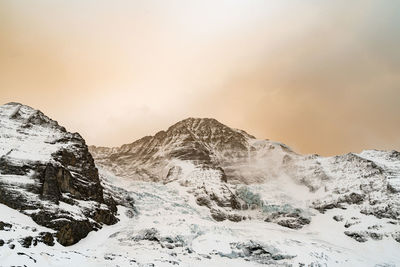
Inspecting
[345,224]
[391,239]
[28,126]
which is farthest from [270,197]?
[28,126]

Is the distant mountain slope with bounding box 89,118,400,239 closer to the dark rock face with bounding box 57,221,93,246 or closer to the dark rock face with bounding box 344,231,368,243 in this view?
the dark rock face with bounding box 344,231,368,243

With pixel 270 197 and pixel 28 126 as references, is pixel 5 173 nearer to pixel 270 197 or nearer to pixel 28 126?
pixel 28 126

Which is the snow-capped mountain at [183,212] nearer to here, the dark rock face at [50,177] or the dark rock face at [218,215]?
the dark rock face at [50,177]

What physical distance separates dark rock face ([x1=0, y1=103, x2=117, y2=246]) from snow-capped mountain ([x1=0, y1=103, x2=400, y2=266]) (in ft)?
0.94

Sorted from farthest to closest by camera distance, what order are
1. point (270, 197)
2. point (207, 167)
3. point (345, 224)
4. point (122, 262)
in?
1. point (207, 167)
2. point (270, 197)
3. point (345, 224)
4. point (122, 262)

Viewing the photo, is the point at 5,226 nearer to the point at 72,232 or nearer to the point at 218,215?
the point at 72,232

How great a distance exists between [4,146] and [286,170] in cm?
13099

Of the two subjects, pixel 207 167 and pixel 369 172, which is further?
pixel 207 167

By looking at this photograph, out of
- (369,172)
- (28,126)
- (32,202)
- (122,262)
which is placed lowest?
(122,262)

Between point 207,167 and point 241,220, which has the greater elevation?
point 207,167

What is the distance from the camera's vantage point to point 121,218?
10575 centimetres

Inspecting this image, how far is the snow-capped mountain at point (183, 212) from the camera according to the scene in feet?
252

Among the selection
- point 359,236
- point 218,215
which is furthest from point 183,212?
point 359,236

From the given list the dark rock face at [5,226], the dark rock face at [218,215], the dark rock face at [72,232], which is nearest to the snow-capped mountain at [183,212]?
the dark rock face at [72,232]
